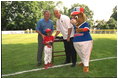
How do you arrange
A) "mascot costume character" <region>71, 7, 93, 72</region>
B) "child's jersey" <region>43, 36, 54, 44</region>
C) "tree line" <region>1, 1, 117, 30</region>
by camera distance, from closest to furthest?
"mascot costume character" <region>71, 7, 93, 72</region>
"child's jersey" <region>43, 36, 54, 44</region>
"tree line" <region>1, 1, 117, 30</region>

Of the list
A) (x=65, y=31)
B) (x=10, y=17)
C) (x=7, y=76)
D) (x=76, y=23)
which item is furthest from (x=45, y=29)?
(x=10, y=17)

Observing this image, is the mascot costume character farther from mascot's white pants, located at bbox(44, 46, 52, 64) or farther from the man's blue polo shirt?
the man's blue polo shirt

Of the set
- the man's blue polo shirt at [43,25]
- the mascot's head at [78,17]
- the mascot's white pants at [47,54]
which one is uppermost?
the mascot's head at [78,17]

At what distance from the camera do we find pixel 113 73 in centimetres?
595

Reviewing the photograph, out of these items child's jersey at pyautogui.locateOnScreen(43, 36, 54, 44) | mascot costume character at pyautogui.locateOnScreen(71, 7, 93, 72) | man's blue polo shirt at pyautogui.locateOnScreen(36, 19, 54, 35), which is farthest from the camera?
man's blue polo shirt at pyautogui.locateOnScreen(36, 19, 54, 35)

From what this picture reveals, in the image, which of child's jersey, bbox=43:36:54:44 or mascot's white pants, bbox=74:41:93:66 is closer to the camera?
mascot's white pants, bbox=74:41:93:66

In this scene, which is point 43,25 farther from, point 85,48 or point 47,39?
point 85,48

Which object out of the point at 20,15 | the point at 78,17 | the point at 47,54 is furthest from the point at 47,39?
the point at 20,15

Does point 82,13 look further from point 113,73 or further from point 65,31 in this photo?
point 113,73

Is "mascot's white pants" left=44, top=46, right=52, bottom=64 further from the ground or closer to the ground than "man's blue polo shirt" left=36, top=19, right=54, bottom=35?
closer to the ground

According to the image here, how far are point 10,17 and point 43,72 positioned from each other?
129ft

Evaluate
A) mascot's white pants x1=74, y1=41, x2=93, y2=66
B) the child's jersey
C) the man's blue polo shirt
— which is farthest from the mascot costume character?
the man's blue polo shirt

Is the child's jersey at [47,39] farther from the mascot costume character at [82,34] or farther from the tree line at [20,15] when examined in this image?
the tree line at [20,15]

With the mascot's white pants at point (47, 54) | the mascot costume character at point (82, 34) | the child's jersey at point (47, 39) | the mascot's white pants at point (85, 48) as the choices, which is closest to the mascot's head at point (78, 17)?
the mascot costume character at point (82, 34)
